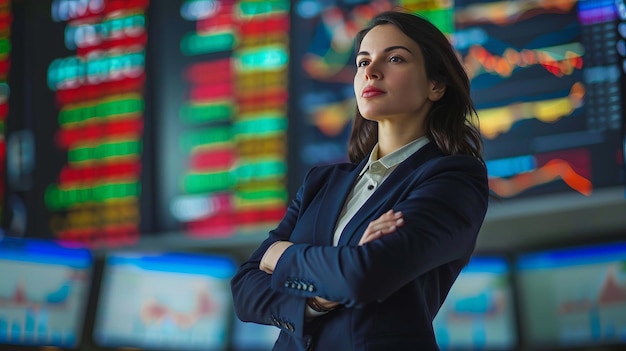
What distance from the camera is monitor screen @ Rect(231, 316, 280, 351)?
314 cm

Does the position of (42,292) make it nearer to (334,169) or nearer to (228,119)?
(228,119)

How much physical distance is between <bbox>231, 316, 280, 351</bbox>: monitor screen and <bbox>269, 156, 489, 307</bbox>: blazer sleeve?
193cm

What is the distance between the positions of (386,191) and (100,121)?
260cm

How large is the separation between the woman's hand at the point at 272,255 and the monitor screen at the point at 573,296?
1.66 meters

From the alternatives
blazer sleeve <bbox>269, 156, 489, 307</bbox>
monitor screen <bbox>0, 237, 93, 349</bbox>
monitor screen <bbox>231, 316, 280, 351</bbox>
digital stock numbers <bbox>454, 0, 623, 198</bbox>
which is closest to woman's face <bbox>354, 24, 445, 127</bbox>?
blazer sleeve <bbox>269, 156, 489, 307</bbox>

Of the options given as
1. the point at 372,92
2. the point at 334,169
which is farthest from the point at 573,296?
the point at 372,92

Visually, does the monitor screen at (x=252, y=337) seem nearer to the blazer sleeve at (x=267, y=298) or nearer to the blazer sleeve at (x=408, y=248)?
the blazer sleeve at (x=267, y=298)

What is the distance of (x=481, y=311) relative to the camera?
9.52 feet

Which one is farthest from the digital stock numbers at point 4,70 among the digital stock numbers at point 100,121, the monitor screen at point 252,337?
the monitor screen at point 252,337

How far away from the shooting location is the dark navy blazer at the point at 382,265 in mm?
1146

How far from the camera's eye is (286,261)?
1231mm

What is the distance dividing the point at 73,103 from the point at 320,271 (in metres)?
2.76

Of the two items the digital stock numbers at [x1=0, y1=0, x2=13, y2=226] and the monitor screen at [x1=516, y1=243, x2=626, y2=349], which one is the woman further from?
the digital stock numbers at [x1=0, y1=0, x2=13, y2=226]

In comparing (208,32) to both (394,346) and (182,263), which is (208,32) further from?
(394,346)
